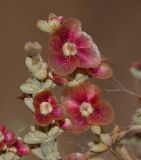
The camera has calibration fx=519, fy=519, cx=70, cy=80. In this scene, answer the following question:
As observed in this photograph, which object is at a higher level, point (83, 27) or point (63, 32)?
point (63, 32)

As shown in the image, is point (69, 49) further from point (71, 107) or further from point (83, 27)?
point (83, 27)

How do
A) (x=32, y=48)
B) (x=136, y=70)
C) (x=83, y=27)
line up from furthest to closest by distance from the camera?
(x=83, y=27), (x=136, y=70), (x=32, y=48)

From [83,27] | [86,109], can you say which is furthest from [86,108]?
[83,27]

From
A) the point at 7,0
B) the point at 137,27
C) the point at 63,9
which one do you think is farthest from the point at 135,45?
the point at 7,0

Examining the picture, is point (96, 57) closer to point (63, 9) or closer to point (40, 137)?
point (40, 137)

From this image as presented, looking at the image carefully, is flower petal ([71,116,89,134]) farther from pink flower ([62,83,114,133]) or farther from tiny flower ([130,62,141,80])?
tiny flower ([130,62,141,80])

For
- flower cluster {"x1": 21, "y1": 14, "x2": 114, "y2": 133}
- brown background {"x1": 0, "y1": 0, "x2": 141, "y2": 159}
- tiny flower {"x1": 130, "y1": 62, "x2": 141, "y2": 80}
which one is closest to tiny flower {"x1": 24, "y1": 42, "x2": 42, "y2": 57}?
flower cluster {"x1": 21, "y1": 14, "x2": 114, "y2": 133}
